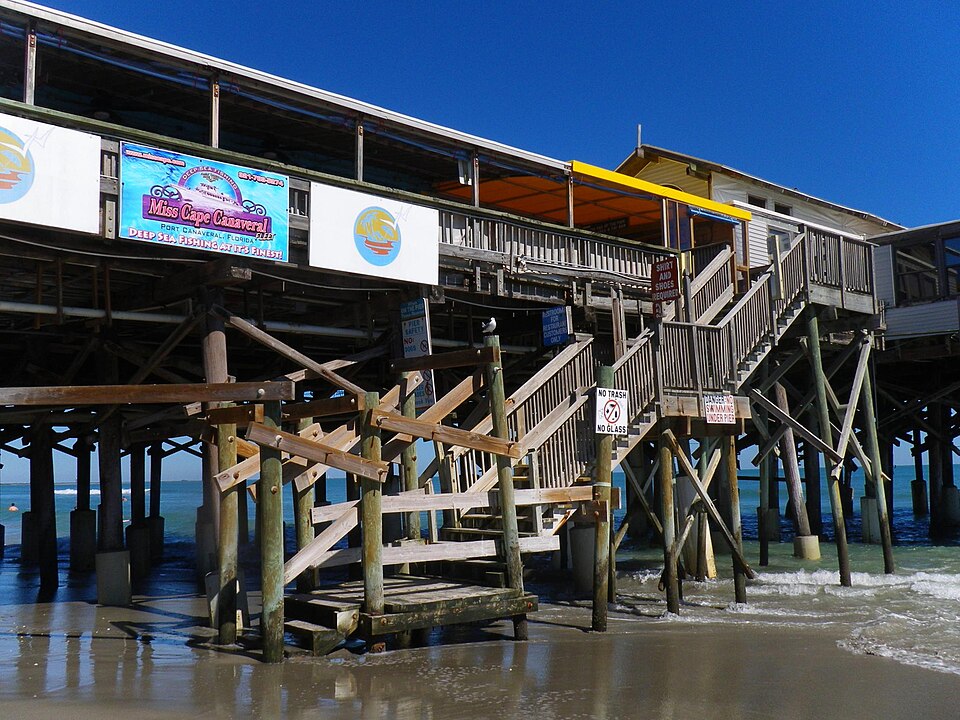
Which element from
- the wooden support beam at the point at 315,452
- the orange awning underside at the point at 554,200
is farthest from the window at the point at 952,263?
the wooden support beam at the point at 315,452

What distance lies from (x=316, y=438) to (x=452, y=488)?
1.86 m

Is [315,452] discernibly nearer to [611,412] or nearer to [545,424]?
[545,424]

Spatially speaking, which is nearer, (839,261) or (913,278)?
(839,261)

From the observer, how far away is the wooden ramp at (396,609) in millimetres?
10117

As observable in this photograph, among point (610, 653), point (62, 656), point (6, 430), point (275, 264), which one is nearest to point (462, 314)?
point (275, 264)

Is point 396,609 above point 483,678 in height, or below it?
above

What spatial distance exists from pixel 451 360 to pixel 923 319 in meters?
17.5

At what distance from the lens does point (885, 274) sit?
2606 centimetres

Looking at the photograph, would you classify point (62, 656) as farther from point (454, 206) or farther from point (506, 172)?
point (506, 172)

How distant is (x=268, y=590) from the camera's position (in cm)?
989

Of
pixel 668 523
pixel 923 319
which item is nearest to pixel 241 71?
pixel 668 523

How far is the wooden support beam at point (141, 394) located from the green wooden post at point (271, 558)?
1.17ft

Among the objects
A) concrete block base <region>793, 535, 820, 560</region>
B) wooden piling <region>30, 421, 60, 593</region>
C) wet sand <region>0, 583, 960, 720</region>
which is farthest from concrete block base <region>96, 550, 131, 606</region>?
concrete block base <region>793, 535, 820, 560</region>

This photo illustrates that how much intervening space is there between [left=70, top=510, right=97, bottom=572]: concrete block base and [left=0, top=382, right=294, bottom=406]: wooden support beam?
42.0 feet
